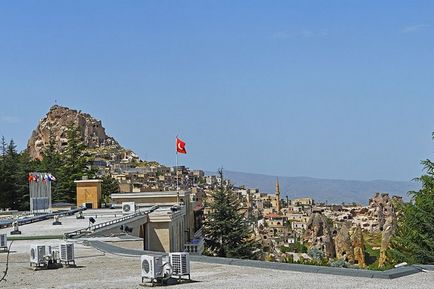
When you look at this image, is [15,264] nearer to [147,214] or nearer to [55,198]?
[147,214]

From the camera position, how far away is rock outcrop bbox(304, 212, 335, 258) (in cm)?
9759

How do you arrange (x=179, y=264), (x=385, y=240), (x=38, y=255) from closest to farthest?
(x=179, y=264) → (x=38, y=255) → (x=385, y=240)

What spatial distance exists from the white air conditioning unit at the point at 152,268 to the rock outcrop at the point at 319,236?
83.7m

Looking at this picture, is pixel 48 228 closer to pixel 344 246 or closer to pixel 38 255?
pixel 38 255

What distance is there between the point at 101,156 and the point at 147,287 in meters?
186

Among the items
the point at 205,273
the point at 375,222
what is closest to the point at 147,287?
the point at 205,273

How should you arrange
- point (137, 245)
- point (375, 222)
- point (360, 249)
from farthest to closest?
1. point (375, 222)
2. point (360, 249)
3. point (137, 245)

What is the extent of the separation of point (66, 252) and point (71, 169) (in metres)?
43.9

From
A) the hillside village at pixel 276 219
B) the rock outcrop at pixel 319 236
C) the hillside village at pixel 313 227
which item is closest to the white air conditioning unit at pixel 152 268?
the hillside village at pixel 276 219

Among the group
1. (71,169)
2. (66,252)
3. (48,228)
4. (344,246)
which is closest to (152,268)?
(66,252)

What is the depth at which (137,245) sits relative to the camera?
18641 millimetres

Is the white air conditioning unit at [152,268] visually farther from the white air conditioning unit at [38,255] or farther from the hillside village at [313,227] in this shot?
the hillside village at [313,227]

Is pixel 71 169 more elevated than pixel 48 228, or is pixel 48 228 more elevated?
pixel 71 169

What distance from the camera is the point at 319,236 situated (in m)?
111
